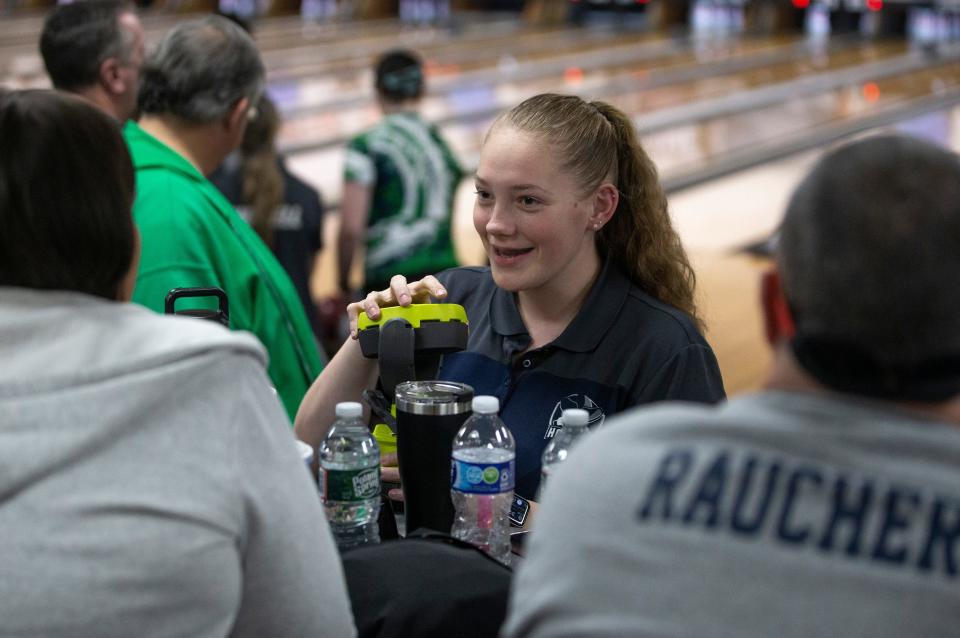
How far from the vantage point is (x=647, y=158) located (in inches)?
103

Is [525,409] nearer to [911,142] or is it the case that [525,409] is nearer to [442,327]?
[442,327]

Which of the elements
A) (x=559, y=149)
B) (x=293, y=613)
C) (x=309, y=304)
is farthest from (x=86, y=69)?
(x=293, y=613)

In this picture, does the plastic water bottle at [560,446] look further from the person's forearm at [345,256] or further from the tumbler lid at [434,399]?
the person's forearm at [345,256]

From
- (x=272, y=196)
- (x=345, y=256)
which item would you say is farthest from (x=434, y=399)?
(x=345, y=256)

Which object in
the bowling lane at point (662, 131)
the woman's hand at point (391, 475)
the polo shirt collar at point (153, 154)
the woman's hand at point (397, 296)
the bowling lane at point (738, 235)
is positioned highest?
the polo shirt collar at point (153, 154)

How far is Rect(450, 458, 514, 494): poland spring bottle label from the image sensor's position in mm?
1940

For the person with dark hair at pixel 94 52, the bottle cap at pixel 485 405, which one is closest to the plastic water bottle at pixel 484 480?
the bottle cap at pixel 485 405

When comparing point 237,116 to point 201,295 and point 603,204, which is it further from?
point 603,204

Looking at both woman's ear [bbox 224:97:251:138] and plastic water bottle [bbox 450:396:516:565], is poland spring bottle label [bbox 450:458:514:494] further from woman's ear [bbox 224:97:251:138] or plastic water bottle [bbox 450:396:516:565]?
woman's ear [bbox 224:97:251:138]

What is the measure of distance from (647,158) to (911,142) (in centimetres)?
140

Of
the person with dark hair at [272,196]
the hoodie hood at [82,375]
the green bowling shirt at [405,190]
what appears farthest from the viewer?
the green bowling shirt at [405,190]

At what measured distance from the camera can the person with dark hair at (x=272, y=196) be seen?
4.29 metres

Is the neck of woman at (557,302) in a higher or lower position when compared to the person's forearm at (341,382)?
higher

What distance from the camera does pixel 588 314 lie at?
2.44 meters
